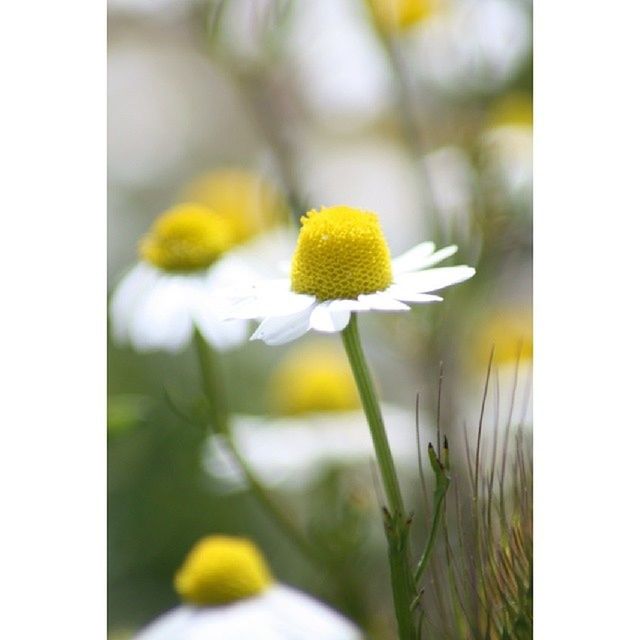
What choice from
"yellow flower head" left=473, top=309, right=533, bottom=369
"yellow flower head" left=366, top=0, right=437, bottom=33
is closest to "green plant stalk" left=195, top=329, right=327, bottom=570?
"yellow flower head" left=473, top=309, right=533, bottom=369

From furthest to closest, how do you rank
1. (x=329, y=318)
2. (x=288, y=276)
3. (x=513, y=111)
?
1. (x=513, y=111)
2. (x=288, y=276)
3. (x=329, y=318)

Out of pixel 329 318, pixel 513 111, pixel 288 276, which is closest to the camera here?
pixel 329 318

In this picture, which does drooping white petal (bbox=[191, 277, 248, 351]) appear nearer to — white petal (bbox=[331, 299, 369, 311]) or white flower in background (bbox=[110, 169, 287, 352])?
white flower in background (bbox=[110, 169, 287, 352])

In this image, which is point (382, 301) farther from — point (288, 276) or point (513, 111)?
point (513, 111)

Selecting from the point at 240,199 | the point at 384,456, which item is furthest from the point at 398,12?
the point at 384,456

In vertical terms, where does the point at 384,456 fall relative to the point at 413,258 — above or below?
below

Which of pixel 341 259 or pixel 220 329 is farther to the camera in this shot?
pixel 220 329
